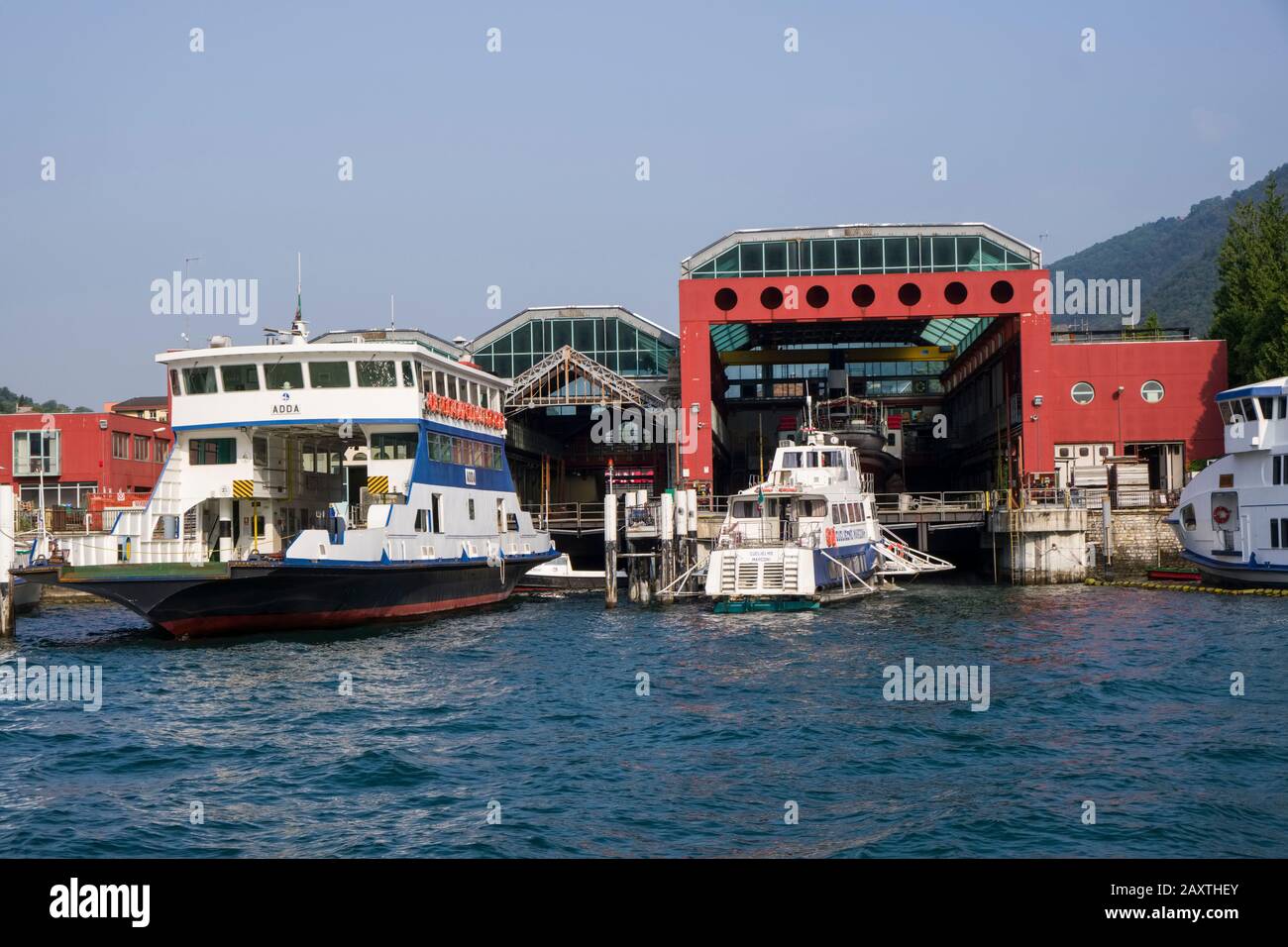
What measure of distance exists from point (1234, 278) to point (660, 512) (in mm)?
40260

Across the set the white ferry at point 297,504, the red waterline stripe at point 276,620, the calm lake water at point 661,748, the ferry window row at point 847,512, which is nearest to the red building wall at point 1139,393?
the ferry window row at point 847,512

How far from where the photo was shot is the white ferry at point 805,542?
3300 cm

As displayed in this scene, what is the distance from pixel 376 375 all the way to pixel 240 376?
151 inches

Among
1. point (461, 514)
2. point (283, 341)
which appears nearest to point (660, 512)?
point (461, 514)

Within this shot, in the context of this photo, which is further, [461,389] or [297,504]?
[461,389]

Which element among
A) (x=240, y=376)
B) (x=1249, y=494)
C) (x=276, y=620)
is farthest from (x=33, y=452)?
(x=1249, y=494)

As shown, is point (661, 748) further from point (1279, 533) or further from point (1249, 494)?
point (1249, 494)

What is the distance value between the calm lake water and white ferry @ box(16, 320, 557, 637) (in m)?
1.45

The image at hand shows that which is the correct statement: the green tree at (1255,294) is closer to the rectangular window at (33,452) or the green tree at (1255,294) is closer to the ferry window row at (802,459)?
the ferry window row at (802,459)

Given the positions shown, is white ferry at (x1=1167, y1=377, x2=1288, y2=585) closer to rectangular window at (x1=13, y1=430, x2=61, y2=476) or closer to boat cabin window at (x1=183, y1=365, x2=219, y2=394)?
boat cabin window at (x1=183, y1=365, x2=219, y2=394)

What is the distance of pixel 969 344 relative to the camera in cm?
6222

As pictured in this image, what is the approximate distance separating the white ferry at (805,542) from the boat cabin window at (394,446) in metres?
9.76

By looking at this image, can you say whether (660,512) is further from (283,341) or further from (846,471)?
(283,341)

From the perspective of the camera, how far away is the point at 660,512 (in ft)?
129
